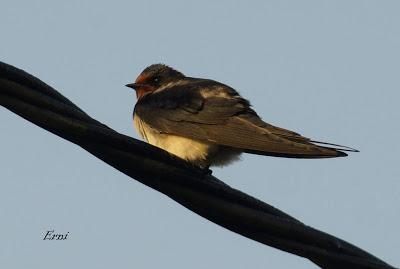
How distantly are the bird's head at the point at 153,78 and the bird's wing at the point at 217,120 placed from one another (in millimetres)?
537

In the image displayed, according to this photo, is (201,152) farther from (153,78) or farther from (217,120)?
(153,78)

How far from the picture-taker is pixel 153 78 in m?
6.51

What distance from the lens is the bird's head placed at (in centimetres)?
644

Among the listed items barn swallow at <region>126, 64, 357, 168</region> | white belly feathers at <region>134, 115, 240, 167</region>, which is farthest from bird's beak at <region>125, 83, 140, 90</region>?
white belly feathers at <region>134, 115, 240, 167</region>

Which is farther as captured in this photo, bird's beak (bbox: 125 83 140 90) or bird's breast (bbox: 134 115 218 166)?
bird's beak (bbox: 125 83 140 90)

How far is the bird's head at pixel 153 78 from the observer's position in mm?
6441

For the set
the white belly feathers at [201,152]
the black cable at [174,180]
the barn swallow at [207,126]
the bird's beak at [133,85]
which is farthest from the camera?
the bird's beak at [133,85]

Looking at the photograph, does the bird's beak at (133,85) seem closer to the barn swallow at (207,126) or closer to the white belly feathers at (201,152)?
the barn swallow at (207,126)

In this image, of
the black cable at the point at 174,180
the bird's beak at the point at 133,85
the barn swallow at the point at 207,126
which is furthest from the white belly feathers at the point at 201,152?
the black cable at the point at 174,180

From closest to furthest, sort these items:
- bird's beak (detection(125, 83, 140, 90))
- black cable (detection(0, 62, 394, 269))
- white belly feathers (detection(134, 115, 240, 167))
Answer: black cable (detection(0, 62, 394, 269)) < white belly feathers (detection(134, 115, 240, 167)) < bird's beak (detection(125, 83, 140, 90))

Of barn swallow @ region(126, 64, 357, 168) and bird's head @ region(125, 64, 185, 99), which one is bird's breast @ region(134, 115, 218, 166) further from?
bird's head @ region(125, 64, 185, 99)

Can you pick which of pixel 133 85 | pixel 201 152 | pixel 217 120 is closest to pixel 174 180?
pixel 201 152

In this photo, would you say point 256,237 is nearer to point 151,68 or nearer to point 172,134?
point 172,134

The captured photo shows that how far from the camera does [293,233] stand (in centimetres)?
295
